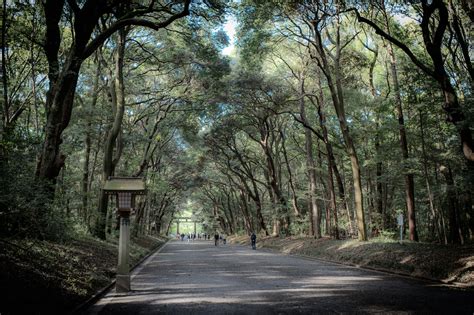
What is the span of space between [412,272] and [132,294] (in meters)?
8.38

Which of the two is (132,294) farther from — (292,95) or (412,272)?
(292,95)

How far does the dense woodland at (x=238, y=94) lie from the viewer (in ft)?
34.6

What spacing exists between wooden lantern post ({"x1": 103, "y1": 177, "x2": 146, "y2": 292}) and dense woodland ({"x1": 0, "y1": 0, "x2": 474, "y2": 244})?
1690 millimetres

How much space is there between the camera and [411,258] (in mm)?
12547

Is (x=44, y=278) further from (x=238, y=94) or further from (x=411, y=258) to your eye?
(x=238, y=94)

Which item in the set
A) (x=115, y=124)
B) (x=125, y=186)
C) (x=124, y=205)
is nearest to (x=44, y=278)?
(x=124, y=205)

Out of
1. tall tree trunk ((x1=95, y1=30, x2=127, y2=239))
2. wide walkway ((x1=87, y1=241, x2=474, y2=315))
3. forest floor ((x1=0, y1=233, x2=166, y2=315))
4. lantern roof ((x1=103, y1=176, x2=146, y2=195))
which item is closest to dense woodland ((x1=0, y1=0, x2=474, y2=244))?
tall tree trunk ((x1=95, y1=30, x2=127, y2=239))

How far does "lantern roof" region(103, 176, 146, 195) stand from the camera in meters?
10.0

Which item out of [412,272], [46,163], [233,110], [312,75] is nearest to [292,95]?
[312,75]

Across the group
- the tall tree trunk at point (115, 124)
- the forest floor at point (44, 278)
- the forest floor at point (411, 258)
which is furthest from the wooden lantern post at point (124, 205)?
the forest floor at point (411, 258)

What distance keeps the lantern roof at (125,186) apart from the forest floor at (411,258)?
27.6ft

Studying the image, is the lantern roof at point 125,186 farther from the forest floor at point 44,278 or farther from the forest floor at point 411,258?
the forest floor at point 411,258

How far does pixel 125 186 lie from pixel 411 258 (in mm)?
9313

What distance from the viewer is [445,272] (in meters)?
10.6
